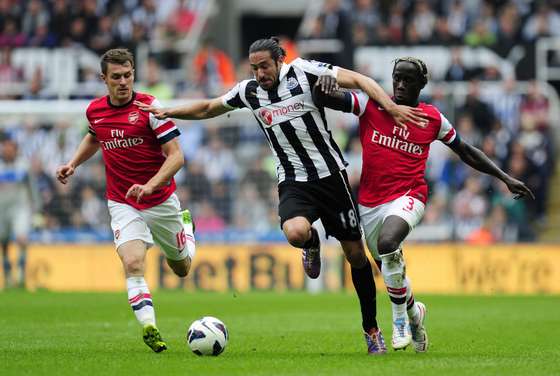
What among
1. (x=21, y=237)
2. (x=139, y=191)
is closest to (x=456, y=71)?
(x=21, y=237)

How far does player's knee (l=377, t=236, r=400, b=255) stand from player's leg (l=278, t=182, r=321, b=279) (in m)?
0.66

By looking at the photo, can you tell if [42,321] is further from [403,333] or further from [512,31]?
[512,31]

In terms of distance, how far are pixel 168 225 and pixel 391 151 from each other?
2308 mm

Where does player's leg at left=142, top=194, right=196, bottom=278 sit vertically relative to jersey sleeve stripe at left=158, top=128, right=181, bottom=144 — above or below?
below

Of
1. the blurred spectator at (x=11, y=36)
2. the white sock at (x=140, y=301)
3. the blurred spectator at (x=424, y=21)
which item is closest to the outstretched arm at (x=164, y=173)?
the white sock at (x=140, y=301)

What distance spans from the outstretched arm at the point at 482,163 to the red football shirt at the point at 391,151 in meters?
0.13

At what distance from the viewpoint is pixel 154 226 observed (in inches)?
438

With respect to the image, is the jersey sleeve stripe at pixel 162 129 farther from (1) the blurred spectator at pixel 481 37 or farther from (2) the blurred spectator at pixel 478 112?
(1) the blurred spectator at pixel 481 37

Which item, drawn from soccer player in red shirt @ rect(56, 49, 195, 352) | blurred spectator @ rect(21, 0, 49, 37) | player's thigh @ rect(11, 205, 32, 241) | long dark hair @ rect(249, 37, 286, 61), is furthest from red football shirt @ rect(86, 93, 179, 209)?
blurred spectator @ rect(21, 0, 49, 37)

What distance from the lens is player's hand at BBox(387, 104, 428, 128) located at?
32.4ft

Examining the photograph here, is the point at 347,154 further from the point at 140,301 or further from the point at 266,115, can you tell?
the point at 140,301

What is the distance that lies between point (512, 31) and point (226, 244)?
7.67 metres

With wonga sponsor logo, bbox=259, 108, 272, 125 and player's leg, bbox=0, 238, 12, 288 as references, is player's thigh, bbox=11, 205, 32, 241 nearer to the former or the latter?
player's leg, bbox=0, 238, 12, 288

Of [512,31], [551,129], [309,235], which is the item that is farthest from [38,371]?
[512,31]
